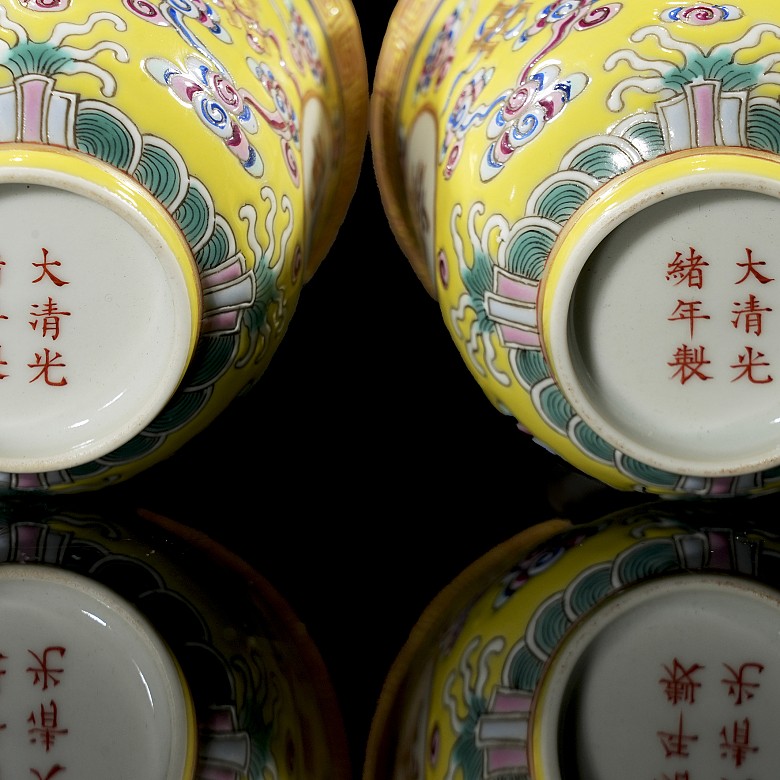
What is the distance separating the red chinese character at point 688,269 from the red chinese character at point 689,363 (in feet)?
0.16

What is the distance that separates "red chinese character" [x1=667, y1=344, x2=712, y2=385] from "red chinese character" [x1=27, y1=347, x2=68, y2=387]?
1.48ft

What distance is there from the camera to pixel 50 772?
0.88 metres

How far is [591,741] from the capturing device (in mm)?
898

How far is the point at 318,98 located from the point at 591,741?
0.65 m

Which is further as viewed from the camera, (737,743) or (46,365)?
(46,365)

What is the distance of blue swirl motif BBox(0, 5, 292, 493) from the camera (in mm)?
1062

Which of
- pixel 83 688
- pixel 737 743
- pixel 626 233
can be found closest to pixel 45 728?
pixel 83 688

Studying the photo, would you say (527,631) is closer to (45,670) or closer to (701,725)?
(701,725)

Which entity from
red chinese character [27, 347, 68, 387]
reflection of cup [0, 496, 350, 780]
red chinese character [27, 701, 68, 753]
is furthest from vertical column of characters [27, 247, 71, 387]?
red chinese character [27, 701, 68, 753]

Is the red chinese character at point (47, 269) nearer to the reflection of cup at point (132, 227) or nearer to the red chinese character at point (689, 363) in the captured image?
the reflection of cup at point (132, 227)

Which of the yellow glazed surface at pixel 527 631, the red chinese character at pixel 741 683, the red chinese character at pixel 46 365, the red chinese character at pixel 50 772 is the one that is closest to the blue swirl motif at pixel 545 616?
the yellow glazed surface at pixel 527 631

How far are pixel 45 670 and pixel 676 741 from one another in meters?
0.40

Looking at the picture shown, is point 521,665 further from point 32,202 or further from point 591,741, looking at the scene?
point 32,202

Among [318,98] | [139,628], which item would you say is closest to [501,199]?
[318,98]
